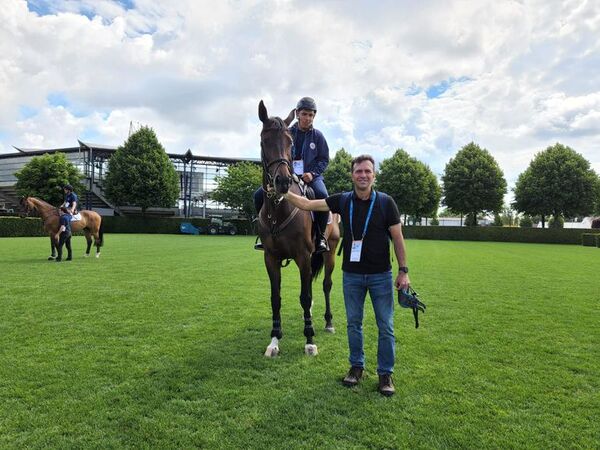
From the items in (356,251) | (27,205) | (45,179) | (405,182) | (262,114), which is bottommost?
(356,251)

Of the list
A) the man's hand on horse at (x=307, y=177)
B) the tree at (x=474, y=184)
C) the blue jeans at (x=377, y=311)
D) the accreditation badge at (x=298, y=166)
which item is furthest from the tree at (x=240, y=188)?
the blue jeans at (x=377, y=311)

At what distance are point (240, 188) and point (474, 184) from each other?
29733mm

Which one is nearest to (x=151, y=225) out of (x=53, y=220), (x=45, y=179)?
(x=45, y=179)

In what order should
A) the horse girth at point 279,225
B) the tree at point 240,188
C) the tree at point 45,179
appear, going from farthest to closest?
the tree at point 240,188
the tree at point 45,179
the horse girth at point 279,225

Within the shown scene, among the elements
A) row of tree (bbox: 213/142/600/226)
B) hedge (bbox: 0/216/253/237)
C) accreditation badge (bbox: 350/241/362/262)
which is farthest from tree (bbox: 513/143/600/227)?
accreditation badge (bbox: 350/241/362/262)

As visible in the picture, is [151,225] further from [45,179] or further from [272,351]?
[272,351]

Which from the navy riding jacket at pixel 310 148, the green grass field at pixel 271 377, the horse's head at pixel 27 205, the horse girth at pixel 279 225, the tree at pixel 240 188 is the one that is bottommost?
the green grass field at pixel 271 377

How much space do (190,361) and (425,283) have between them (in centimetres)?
815

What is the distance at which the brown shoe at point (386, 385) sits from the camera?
3879 millimetres

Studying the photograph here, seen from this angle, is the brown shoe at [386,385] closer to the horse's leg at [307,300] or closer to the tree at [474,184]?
the horse's leg at [307,300]

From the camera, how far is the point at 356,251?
4059 millimetres

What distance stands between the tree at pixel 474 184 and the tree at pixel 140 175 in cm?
3668

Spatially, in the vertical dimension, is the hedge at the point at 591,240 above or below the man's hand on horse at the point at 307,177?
below

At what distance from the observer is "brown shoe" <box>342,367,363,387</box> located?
411 centimetres
